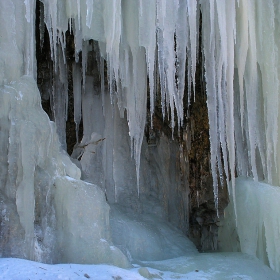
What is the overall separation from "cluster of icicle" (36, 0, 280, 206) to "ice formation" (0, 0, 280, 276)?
1 cm

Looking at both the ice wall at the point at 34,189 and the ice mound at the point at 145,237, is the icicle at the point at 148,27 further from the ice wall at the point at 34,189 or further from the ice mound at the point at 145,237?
the ice mound at the point at 145,237

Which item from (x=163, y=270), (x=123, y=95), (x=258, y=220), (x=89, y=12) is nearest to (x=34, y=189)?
(x=163, y=270)

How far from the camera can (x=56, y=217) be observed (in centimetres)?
474

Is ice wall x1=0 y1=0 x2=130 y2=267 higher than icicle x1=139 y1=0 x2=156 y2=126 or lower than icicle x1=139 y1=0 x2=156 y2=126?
lower

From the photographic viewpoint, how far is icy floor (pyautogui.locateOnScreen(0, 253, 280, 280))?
12.7 ft

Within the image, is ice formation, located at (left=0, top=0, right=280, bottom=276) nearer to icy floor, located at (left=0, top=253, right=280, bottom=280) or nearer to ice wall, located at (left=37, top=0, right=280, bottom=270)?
ice wall, located at (left=37, top=0, right=280, bottom=270)

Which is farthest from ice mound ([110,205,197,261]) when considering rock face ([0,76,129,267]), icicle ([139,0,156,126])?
icicle ([139,0,156,126])

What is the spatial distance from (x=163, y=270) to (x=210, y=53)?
230 centimetres

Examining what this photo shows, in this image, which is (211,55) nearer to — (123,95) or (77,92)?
(123,95)

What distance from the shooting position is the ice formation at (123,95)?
15.2 ft

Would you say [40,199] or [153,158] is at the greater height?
[153,158]

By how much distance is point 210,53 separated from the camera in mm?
6121

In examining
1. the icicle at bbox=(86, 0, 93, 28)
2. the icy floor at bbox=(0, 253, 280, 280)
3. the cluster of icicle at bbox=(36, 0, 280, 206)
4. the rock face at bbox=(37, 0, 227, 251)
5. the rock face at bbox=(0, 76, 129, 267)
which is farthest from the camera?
the rock face at bbox=(37, 0, 227, 251)

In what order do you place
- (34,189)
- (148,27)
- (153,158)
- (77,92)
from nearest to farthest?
1. (34,189)
2. (148,27)
3. (77,92)
4. (153,158)
